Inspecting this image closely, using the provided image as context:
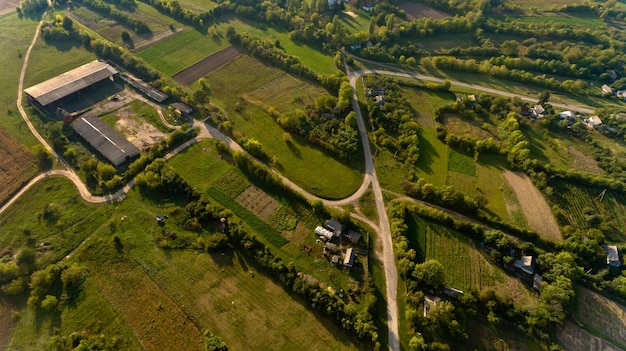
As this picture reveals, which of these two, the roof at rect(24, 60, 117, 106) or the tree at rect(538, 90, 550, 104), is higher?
the tree at rect(538, 90, 550, 104)

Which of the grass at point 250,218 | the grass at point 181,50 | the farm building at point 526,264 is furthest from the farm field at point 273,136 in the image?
the farm building at point 526,264

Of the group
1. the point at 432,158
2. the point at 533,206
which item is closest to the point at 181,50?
the point at 432,158

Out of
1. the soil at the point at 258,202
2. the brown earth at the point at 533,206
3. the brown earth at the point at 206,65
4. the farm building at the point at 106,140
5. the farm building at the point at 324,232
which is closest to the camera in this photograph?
the farm building at the point at 324,232

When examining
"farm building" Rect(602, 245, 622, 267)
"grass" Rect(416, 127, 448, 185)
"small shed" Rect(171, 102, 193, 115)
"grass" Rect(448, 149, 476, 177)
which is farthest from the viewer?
"small shed" Rect(171, 102, 193, 115)

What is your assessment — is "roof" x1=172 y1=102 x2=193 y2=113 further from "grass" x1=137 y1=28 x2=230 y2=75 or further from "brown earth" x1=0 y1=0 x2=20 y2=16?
"brown earth" x1=0 y1=0 x2=20 y2=16

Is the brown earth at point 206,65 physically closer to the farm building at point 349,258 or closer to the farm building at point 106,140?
the farm building at point 106,140

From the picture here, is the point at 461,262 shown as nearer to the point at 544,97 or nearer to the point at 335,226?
the point at 335,226

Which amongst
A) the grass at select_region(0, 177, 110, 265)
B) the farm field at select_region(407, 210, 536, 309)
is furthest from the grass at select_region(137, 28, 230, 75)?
the farm field at select_region(407, 210, 536, 309)
